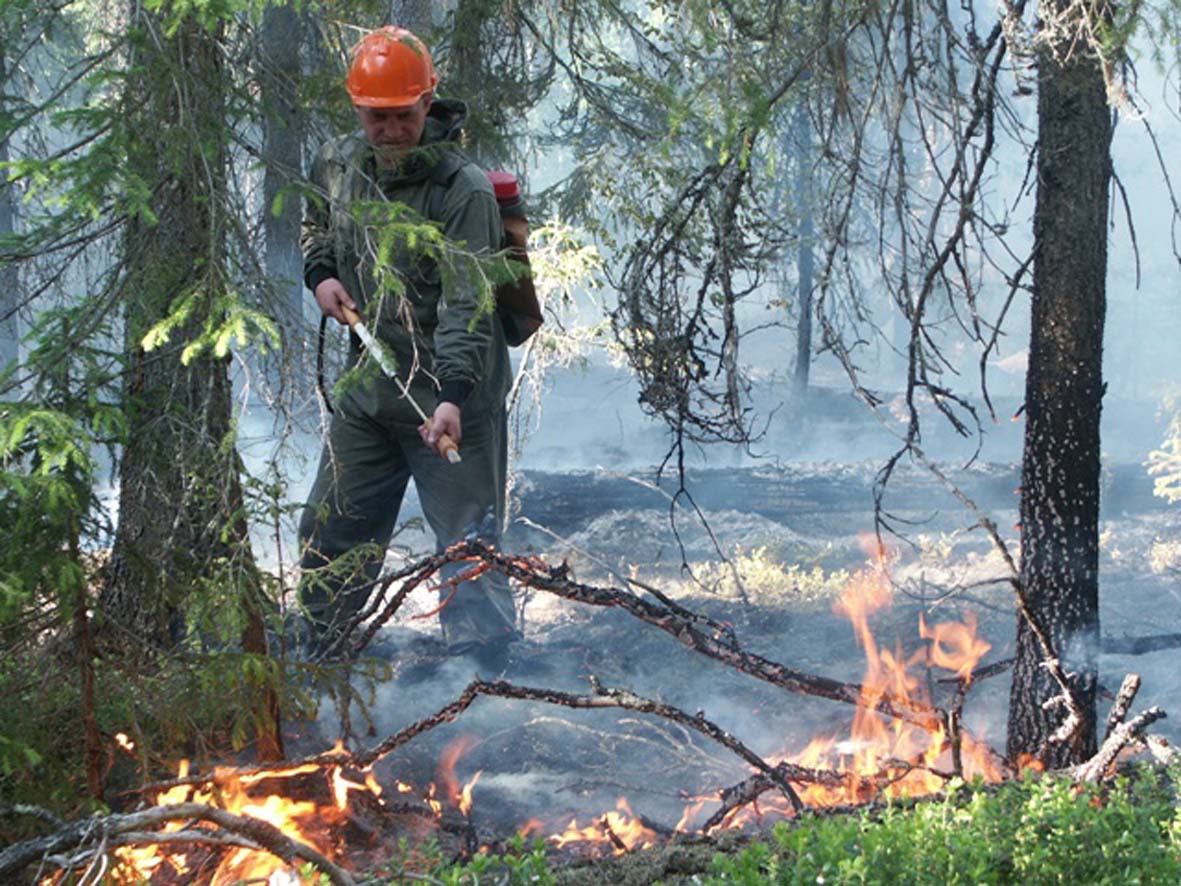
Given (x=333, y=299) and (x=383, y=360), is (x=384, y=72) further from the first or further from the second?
(x=383, y=360)

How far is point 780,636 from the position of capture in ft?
26.6

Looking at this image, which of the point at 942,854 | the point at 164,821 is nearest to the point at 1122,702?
the point at 942,854

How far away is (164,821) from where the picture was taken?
8.43 feet

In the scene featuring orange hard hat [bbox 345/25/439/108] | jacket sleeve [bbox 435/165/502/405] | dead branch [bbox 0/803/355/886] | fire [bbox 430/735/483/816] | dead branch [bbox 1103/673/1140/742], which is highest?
orange hard hat [bbox 345/25/439/108]

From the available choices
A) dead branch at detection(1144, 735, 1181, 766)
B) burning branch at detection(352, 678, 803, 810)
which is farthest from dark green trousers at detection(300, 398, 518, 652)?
dead branch at detection(1144, 735, 1181, 766)

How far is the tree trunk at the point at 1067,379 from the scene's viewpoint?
4613 mm

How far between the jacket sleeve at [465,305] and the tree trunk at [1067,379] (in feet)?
7.88

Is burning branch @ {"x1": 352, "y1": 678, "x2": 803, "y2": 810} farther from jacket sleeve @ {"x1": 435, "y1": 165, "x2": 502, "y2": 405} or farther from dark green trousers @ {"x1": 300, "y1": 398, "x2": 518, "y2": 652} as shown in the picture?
dark green trousers @ {"x1": 300, "y1": 398, "x2": 518, "y2": 652}

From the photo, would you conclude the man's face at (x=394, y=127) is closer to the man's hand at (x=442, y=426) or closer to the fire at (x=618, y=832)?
the man's hand at (x=442, y=426)

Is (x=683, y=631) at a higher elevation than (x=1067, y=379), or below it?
below

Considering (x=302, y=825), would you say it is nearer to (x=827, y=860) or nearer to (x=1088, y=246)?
(x=827, y=860)

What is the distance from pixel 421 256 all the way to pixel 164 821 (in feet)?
9.84

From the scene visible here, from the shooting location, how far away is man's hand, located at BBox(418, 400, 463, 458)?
481cm

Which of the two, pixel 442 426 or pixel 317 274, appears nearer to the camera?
pixel 442 426
